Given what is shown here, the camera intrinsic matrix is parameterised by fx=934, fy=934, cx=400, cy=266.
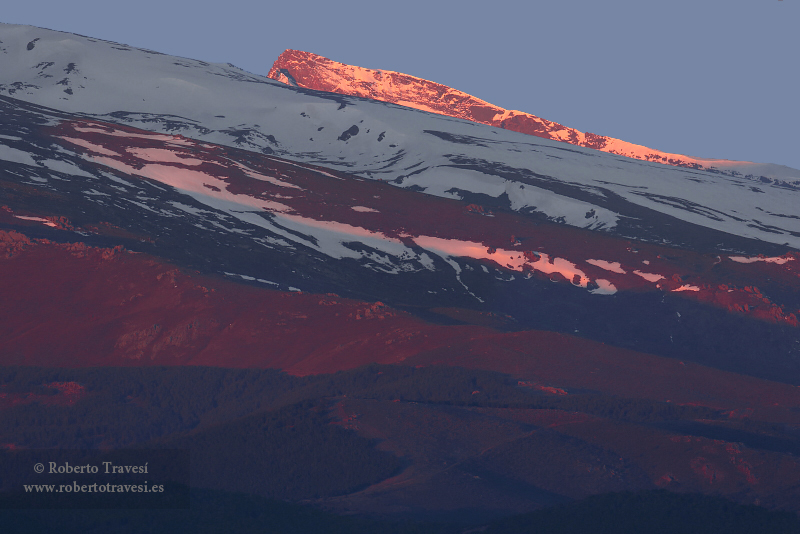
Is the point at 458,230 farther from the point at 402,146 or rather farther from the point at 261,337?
the point at 402,146

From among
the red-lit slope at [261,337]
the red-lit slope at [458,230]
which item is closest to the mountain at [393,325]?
the red-lit slope at [261,337]

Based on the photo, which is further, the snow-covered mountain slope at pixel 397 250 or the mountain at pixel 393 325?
the snow-covered mountain slope at pixel 397 250

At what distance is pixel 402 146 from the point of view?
14312 centimetres

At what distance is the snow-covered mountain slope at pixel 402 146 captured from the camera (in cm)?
11669

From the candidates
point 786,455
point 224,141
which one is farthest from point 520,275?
point 224,141

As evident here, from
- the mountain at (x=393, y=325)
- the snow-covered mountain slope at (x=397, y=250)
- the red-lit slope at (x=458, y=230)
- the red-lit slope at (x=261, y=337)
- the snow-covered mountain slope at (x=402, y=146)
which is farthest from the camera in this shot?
the snow-covered mountain slope at (x=402, y=146)

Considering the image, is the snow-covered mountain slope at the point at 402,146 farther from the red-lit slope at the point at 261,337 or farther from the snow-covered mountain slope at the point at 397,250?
the red-lit slope at the point at 261,337

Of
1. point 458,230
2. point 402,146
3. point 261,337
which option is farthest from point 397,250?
point 402,146

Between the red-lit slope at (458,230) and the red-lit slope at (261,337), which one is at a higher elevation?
the red-lit slope at (458,230)

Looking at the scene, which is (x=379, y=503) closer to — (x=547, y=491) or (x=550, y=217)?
(x=547, y=491)

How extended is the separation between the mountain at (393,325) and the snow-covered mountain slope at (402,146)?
115 centimetres

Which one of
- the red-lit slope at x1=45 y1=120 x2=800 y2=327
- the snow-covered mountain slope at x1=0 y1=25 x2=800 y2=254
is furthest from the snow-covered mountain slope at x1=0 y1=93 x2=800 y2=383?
the snow-covered mountain slope at x1=0 y1=25 x2=800 y2=254

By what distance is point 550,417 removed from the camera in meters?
47.3

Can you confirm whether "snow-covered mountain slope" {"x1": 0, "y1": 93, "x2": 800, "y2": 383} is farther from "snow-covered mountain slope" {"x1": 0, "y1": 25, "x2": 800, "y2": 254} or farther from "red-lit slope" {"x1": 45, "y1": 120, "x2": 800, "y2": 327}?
"snow-covered mountain slope" {"x1": 0, "y1": 25, "x2": 800, "y2": 254}
